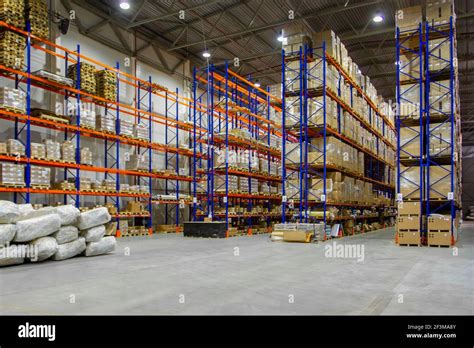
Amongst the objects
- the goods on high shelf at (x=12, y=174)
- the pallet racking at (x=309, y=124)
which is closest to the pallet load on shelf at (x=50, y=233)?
the goods on high shelf at (x=12, y=174)

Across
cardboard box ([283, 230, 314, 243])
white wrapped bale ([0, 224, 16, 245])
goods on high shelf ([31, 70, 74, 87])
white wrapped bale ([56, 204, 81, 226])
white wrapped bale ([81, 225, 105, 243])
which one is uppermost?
goods on high shelf ([31, 70, 74, 87])

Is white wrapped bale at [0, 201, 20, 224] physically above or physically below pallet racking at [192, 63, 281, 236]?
below

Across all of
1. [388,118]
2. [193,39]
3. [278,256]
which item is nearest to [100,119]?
[193,39]

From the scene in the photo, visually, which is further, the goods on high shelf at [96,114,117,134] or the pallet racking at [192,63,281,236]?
the pallet racking at [192,63,281,236]

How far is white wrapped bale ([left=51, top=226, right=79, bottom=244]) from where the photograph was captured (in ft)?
25.7

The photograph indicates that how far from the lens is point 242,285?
17.8 ft

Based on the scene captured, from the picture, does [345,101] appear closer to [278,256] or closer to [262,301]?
[278,256]

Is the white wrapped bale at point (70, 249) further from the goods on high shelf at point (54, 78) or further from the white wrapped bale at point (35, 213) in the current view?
the goods on high shelf at point (54, 78)

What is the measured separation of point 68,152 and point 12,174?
2.10m

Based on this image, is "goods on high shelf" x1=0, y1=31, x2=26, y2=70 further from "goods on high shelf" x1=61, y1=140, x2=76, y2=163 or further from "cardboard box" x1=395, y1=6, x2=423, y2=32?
"cardboard box" x1=395, y1=6, x2=423, y2=32

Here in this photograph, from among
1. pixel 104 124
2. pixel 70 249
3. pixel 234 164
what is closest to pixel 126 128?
pixel 104 124

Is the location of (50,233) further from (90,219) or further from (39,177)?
(39,177)

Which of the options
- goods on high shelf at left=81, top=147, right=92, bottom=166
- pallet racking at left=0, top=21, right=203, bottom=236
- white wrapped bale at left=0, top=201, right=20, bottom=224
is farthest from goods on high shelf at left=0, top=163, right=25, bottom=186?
white wrapped bale at left=0, top=201, right=20, bottom=224

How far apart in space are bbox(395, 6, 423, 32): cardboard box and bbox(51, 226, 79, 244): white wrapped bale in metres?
10.3
